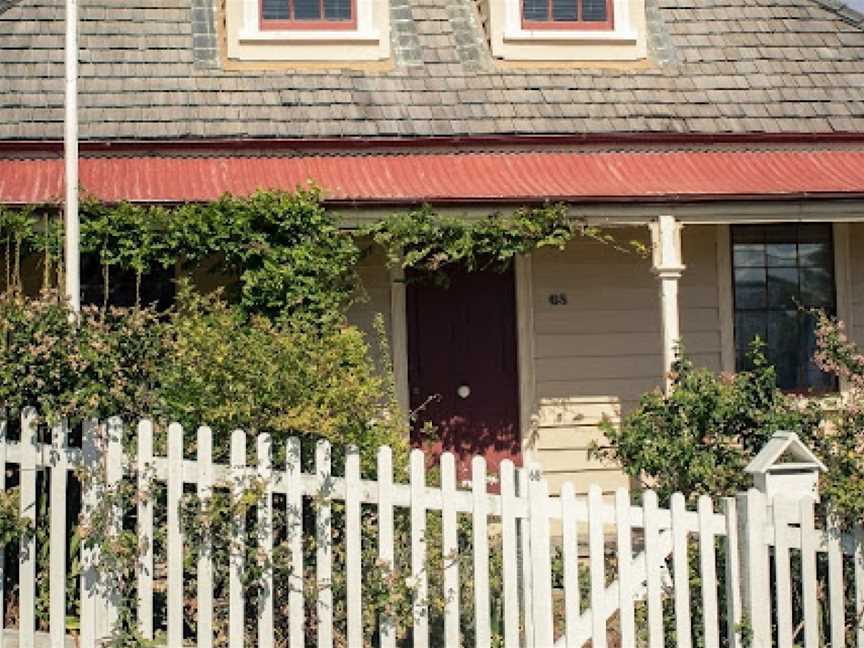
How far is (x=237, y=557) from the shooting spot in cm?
668

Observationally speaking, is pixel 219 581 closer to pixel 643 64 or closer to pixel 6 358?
pixel 6 358

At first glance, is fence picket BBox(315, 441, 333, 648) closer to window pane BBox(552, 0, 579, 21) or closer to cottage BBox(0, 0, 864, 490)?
cottage BBox(0, 0, 864, 490)

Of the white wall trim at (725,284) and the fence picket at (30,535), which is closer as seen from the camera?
the fence picket at (30,535)

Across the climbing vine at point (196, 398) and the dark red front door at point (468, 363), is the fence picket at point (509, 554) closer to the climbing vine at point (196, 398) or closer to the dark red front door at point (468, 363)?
the climbing vine at point (196, 398)

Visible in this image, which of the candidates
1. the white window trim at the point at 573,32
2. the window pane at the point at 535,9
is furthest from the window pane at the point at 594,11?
the window pane at the point at 535,9

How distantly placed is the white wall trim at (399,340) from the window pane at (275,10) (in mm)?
2652

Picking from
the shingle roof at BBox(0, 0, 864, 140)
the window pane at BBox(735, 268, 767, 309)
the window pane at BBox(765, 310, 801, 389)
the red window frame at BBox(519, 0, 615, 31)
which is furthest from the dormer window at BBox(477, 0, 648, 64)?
the window pane at BBox(765, 310, 801, 389)

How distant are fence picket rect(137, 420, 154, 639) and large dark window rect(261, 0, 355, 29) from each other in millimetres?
6353

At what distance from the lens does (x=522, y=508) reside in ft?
21.9

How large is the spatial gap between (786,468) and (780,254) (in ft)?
18.5

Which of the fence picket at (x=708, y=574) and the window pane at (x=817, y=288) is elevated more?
the window pane at (x=817, y=288)

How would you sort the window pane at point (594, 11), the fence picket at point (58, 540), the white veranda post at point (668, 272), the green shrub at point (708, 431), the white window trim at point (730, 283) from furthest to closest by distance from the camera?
the window pane at point (594, 11), the white window trim at point (730, 283), the white veranda post at point (668, 272), the green shrub at point (708, 431), the fence picket at point (58, 540)

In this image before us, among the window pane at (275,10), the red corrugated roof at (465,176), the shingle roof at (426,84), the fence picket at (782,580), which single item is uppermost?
the window pane at (275,10)

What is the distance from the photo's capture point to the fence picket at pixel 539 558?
6.65 m
